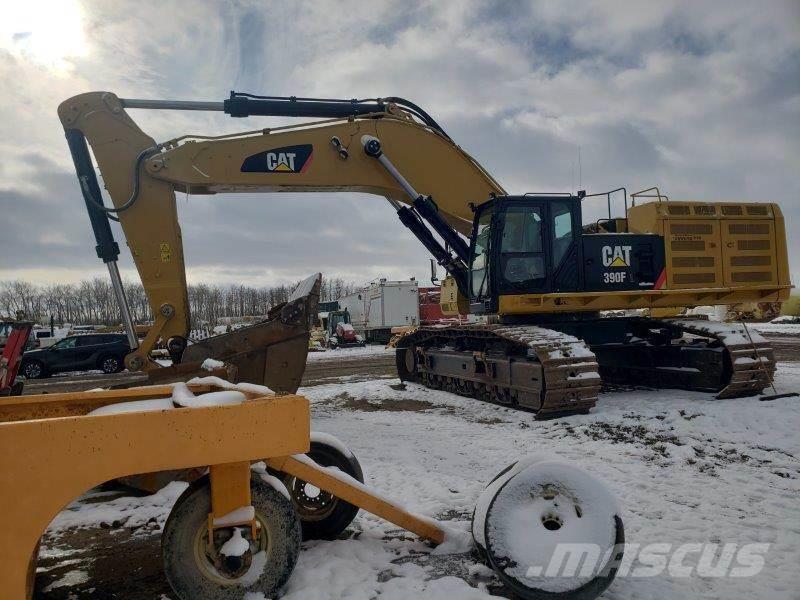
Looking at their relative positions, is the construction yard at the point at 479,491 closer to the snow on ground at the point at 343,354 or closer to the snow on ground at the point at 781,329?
the snow on ground at the point at 343,354

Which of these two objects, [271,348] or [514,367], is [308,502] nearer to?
[271,348]

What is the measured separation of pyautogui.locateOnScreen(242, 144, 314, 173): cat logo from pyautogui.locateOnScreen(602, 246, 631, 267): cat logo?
15.9 feet

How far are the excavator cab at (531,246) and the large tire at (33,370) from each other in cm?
1916

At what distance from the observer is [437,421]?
7734mm

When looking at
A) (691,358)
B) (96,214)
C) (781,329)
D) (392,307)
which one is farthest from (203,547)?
(781,329)

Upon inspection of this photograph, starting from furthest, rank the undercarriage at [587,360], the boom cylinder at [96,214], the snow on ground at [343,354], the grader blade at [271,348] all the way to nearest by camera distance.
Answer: the snow on ground at [343,354]
the undercarriage at [587,360]
the boom cylinder at [96,214]
the grader blade at [271,348]

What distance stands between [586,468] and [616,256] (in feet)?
15.6

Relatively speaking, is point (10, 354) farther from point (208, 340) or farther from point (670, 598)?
point (670, 598)

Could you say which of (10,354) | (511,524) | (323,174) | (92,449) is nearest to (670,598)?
(511,524)

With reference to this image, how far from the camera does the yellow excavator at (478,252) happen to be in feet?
23.1

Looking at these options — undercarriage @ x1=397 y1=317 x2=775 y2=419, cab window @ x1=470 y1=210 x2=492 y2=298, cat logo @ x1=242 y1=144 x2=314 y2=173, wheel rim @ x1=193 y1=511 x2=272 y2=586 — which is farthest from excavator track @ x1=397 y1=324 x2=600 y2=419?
wheel rim @ x1=193 y1=511 x2=272 y2=586

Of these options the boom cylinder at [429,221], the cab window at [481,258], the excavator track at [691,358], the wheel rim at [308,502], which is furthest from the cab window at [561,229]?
the wheel rim at [308,502]

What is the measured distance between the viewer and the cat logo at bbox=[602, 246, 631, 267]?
888 cm

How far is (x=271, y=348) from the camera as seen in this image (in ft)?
21.7
